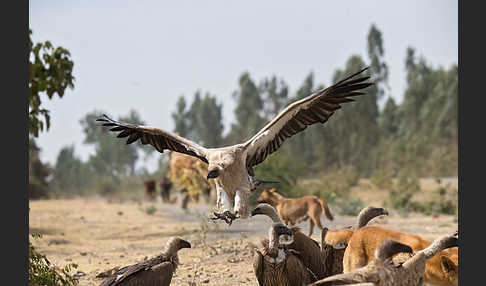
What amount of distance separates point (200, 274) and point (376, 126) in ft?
125

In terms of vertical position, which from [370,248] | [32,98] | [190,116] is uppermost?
[190,116]

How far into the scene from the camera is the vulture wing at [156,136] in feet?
17.3

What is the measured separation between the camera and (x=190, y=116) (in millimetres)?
59281

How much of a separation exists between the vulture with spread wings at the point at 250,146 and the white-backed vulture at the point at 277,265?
1.18ft

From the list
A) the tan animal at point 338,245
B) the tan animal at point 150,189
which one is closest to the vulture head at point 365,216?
the tan animal at point 338,245

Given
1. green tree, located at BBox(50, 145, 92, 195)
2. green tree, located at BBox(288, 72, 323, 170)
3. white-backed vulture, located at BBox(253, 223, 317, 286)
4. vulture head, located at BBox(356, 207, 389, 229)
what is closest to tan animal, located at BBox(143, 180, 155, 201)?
green tree, located at BBox(288, 72, 323, 170)

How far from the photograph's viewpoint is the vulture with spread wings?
467 centimetres

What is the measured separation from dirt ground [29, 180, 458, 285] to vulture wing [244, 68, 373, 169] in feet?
6.40

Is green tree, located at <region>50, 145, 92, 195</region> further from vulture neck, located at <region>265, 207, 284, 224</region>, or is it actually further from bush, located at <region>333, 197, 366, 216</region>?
vulture neck, located at <region>265, 207, 284, 224</region>

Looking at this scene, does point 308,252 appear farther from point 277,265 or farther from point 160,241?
point 160,241

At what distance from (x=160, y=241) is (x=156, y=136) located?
20.5 ft

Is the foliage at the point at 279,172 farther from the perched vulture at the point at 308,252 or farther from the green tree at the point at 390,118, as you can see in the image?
the green tree at the point at 390,118
